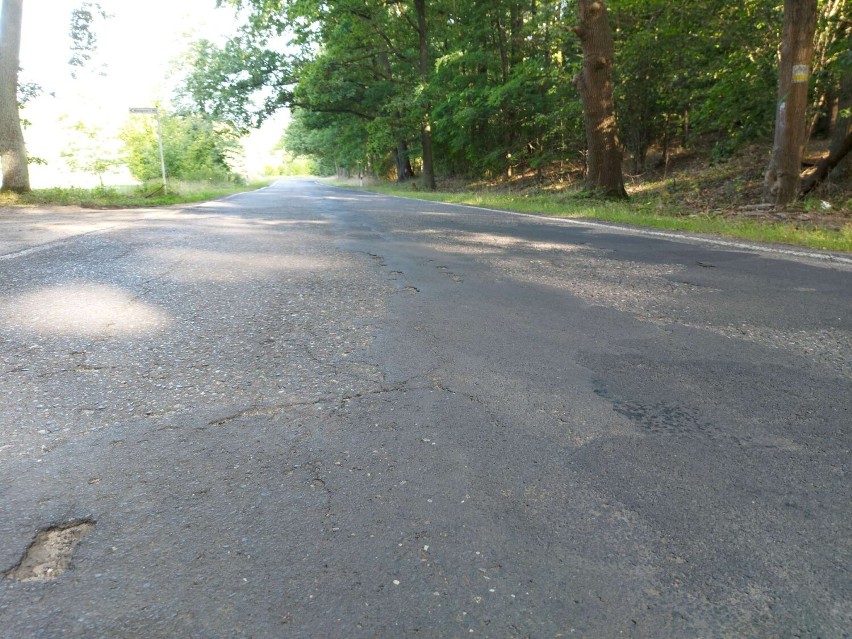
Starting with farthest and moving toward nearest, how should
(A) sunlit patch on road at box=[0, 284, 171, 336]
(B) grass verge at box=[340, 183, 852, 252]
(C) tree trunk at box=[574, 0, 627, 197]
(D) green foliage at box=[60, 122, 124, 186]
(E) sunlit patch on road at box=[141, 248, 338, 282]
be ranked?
1. (D) green foliage at box=[60, 122, 124, 186]
2. (C) tree trunk at box=[574, 0, 627, 197]
3. (B) grass verge at box=[340, 183, 852, 252]
4. (E) sunlit patch on road at box=[141, 248, 338, 282]
5. (A) sunlit patch on road at box=[0, 284, 171, 336]

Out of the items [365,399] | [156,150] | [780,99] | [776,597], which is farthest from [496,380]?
[156,150]

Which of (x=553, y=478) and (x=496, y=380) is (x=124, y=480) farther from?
(x=496, y=380)

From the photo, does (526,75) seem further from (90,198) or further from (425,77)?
(90,198)

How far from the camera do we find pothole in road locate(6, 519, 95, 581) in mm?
1527

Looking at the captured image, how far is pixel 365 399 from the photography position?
2613mm

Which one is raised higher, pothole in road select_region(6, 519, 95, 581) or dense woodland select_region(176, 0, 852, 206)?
dense woodland select_region(176, 0, 852, 206)

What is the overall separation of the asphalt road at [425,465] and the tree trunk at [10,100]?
12516 mm

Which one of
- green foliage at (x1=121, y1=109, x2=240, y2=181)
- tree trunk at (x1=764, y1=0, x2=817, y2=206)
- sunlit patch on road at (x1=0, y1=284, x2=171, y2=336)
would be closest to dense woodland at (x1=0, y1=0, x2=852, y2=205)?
tree trunk at (x1=764, y1=0, x2=817, y2=206)

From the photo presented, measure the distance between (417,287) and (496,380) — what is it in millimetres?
2176

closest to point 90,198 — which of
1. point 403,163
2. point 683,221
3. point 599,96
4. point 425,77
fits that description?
point 599,96

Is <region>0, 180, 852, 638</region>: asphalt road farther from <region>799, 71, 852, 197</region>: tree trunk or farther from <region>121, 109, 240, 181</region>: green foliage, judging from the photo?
<region>121, 109, 240, 181</region>: green foliage

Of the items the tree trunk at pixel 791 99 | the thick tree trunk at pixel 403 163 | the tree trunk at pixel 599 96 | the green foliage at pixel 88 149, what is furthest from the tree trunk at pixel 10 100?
the thick tree trunk at pixel 403 163

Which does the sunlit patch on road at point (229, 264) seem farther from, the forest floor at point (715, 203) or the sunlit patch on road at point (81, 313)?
the forest floor at point (715, 203)

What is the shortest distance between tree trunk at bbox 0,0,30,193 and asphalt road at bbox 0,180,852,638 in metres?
12.5
